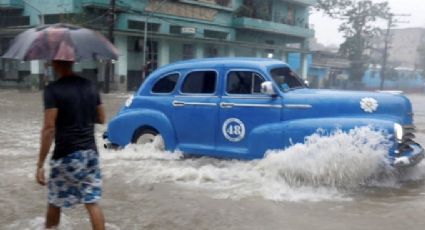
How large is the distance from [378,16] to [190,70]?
5072 cm

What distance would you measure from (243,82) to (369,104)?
1963 mm

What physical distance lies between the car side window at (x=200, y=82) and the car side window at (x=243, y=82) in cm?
29

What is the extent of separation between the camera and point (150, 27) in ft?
117

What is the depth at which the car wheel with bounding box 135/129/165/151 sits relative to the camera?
878cm

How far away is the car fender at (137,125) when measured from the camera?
8586mm

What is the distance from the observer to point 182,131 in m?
8.50

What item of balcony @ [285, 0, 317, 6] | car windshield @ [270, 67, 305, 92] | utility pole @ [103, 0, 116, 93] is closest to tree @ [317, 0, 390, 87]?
balcony @ [285, 0, 317, 6]

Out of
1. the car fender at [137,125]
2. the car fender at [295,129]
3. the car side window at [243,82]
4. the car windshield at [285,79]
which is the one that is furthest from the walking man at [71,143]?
the car fender at [137,125]

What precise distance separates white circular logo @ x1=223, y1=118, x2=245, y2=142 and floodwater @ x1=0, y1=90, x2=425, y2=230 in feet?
1.40

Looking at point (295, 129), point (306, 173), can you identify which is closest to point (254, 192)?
point (306, 173)

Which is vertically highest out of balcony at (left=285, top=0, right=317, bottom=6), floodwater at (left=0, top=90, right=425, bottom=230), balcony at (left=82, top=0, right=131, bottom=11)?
balcony at (left=285, top=0, right=317, bottom=6)

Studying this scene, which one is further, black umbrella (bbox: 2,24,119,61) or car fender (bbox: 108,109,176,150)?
car fender (bbox: 108,109,176,150)

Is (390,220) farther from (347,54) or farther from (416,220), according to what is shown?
(347,54)

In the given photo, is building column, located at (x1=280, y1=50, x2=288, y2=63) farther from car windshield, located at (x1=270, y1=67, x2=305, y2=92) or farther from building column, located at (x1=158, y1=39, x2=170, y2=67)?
car windshield, located at (x1=270, y1=67, x2=305, y2=92)
